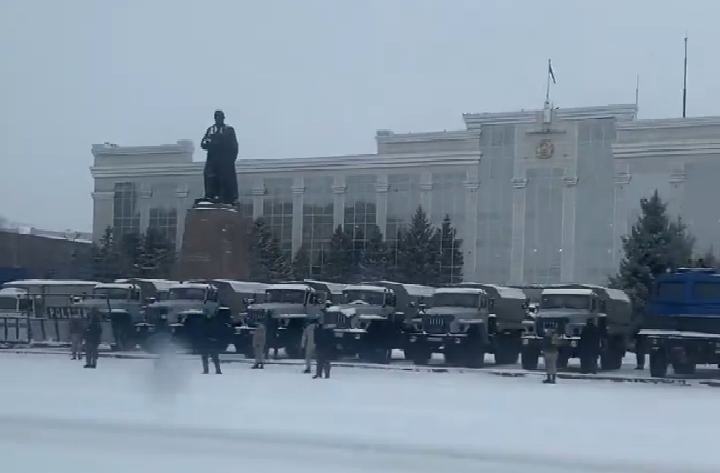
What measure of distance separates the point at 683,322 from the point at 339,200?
4111 centimetres

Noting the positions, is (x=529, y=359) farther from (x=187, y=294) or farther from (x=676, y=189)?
(x=676, y=189)

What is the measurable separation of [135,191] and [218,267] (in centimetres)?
4021

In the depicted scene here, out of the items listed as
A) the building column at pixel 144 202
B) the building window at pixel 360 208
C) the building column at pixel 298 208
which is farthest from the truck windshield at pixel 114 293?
the building column at pixel 144 202

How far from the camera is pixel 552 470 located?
1261cm

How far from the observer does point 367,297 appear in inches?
1352

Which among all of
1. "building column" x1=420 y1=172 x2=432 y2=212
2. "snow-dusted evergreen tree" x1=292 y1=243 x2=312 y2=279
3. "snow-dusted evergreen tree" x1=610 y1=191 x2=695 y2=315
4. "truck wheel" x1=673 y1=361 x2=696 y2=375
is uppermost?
"building column" x1=420 y1=172 x2=432 y2=212

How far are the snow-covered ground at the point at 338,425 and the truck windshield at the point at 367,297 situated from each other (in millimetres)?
8825

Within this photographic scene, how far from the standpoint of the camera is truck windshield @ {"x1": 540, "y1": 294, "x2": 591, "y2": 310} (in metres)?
32.6

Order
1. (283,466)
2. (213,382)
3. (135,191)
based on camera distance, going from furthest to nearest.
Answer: (135,191)
(213,382)
(283,466)

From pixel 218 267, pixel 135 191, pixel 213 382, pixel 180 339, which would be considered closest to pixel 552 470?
pixel 213 382

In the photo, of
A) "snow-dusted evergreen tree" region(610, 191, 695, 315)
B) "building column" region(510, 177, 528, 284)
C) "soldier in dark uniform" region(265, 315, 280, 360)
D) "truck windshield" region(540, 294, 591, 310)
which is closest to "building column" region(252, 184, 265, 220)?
"building column" region(510, 177, 528, 284)

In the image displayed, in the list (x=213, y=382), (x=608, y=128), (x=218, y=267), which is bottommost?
(x=213, y=382)

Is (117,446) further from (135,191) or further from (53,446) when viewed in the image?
(135,191)

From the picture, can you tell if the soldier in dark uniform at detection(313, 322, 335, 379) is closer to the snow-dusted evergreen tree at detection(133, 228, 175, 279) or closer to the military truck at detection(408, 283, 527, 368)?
the military truck at detection(408, 283, 527, 368)
